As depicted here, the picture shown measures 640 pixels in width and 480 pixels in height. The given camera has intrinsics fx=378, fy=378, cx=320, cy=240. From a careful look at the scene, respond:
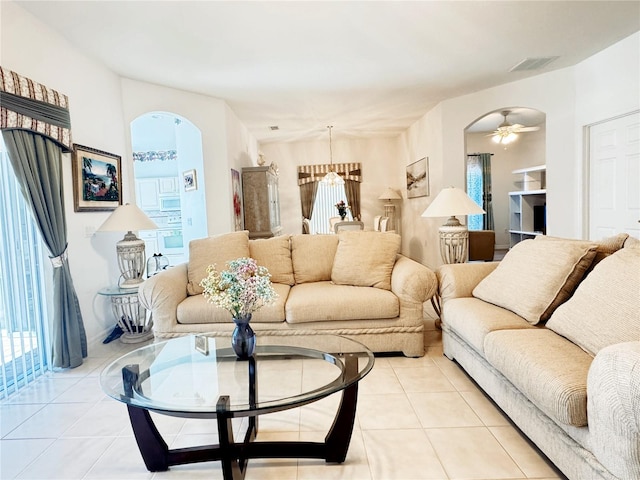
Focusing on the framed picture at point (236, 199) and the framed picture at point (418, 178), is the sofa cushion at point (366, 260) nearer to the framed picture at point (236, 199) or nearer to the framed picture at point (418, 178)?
the framed picture at point (236, 199)

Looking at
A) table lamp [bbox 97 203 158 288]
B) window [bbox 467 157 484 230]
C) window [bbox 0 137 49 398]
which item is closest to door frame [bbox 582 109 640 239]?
window [bbox 467 157 484 230]

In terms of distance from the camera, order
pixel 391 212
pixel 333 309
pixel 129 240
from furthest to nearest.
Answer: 1. pixel 391 212
2. pixel 129 240
3. pixel 333 309

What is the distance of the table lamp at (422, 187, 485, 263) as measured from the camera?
3.35 meters

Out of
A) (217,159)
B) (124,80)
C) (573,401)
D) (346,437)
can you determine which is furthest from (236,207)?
(573,401)

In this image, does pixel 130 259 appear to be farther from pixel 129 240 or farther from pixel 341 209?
pixel 341 209

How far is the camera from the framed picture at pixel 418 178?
6.19 meters

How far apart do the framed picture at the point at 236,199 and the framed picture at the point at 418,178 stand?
9.83ft

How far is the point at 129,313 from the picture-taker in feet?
11.2

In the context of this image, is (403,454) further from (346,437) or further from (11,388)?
(11,388)

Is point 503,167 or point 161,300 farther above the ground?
point 503,167

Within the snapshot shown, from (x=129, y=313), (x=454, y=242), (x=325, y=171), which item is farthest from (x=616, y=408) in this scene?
(x=325, y=171)

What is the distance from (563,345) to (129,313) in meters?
3.31

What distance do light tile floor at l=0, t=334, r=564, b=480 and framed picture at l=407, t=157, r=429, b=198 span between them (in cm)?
413

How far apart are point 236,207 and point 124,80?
6.63ft
